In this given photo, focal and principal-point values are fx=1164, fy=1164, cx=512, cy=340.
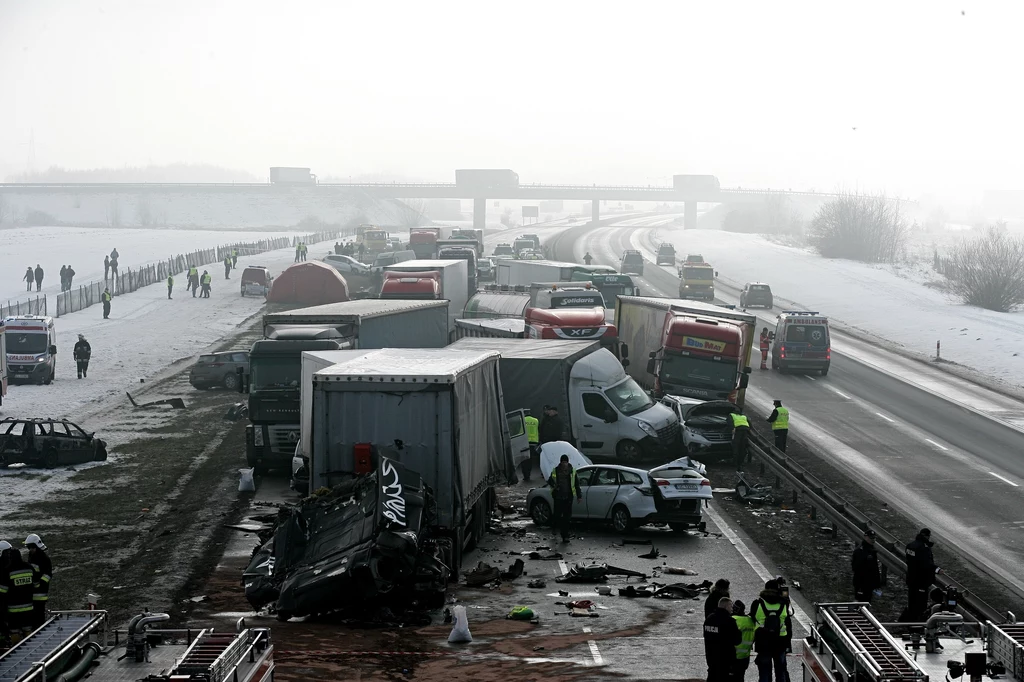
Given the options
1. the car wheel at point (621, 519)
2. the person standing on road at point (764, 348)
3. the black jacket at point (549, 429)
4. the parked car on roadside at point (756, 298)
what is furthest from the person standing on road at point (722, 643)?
the parked car on roadside at point (756, 298)

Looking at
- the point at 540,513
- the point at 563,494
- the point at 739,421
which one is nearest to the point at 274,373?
the point at 540,513

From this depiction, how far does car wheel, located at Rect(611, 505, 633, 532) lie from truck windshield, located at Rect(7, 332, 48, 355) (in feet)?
85.2

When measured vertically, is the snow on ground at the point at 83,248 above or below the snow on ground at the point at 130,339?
above

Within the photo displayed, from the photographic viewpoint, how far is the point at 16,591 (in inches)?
494

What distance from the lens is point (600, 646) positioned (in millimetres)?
14516

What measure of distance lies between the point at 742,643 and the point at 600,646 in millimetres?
2857

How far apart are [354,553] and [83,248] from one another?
108143mm

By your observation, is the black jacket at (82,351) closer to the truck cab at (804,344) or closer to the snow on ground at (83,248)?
the truck cab at (804,344)

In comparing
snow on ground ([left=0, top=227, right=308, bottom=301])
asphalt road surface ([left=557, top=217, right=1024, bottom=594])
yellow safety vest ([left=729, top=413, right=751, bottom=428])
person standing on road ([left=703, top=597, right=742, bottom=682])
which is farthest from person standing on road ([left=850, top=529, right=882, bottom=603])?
snow on ground ([left=0, top=227, right=308, bottom=301])

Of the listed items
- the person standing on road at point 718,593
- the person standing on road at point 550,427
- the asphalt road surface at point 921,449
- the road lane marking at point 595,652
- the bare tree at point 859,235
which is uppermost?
the bare tree at point 859,235

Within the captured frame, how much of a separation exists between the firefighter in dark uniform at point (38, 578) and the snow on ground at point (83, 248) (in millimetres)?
59224

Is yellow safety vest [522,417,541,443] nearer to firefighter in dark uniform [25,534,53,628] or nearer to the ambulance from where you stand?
firefighter in dark uniform [25,534,53,628]

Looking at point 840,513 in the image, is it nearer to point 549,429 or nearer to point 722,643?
point 549,429

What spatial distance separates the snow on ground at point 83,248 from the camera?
84.6 metres
